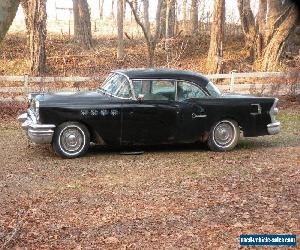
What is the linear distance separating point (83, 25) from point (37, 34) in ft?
27.3

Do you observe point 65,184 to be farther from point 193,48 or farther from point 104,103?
point 193,48

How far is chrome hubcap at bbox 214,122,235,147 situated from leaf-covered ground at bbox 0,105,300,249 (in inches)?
11.2

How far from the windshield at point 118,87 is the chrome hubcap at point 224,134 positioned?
1834 mm

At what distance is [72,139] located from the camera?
8.59m

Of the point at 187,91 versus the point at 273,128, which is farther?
the point at 273,128

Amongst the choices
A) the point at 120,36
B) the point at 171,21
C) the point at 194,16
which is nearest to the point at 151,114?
the point at 120,36

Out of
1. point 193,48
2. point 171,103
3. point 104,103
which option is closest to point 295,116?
point 171,103

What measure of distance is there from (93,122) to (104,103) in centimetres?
38

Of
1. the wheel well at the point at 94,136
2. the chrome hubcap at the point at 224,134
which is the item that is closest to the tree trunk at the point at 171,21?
the chrome hubcap at the point at 224,134

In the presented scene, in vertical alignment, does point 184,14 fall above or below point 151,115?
above

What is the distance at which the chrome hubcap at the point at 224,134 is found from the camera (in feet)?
30.3

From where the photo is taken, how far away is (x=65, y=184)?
7.01 m

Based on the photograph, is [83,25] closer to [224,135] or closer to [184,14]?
[184,14]

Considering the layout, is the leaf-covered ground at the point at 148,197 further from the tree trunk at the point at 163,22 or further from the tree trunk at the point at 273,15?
the tree trunk at the point at 163,22
